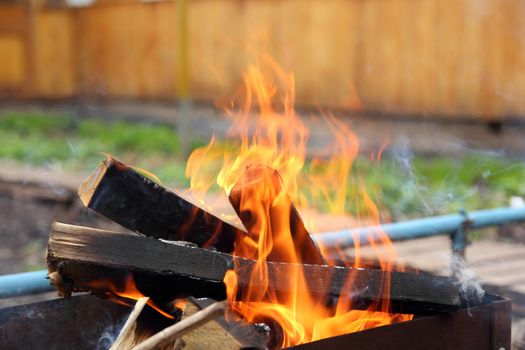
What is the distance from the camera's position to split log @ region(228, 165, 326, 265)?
7.25 ft

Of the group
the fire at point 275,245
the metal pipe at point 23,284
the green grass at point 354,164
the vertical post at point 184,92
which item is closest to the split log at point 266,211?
the fire at point 275,245

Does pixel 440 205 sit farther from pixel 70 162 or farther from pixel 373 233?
pixel 70 162

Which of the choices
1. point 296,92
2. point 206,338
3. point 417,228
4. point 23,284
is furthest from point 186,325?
point 296,92

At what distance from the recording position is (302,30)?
875 centimetres

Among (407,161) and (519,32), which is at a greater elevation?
(519,32)

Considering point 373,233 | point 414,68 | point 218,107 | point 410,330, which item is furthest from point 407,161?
point 410,330

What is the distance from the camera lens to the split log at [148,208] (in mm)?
2014

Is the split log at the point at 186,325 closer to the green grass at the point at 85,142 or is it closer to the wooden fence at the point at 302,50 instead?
the green grass at the point at 85,142

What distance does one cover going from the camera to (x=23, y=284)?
240 centimetres

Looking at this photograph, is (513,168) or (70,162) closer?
(513,168)

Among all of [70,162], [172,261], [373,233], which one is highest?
[172,261]

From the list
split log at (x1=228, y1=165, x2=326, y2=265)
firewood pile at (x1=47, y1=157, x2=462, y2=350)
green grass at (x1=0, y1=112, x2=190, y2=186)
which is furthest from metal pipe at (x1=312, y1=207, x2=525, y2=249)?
green grass at (x1=0, y1=112, x2=190, y2=186)

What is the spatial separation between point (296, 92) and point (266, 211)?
22.0 ft

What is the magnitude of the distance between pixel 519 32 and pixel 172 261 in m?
5.80
